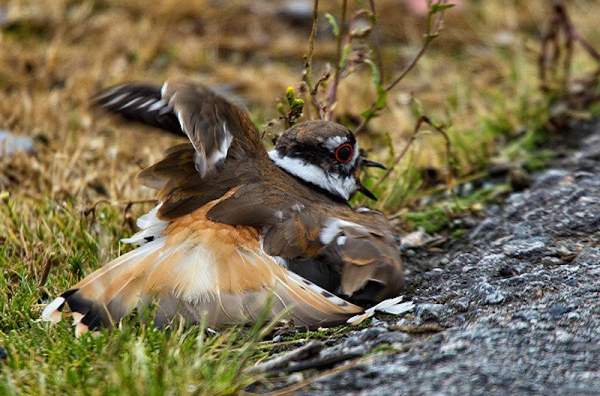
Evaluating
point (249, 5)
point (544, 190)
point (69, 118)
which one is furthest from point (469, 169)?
point (249, 5)

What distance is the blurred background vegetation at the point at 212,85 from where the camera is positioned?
13.1ft

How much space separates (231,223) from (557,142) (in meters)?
3.09

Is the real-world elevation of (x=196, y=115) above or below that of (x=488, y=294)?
above

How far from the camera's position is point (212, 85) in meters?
7.49

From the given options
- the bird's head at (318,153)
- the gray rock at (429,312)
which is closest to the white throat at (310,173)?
the bird's head at (318,153)

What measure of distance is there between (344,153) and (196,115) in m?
1.00

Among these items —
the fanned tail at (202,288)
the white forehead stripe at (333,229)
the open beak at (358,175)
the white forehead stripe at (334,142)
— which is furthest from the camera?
the open beak at (358,175)

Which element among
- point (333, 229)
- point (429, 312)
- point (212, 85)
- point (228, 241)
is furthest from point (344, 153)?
point (212, 85)

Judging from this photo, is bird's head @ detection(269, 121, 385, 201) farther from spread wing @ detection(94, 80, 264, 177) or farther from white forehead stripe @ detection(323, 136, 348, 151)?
spread wing @ detection(94, 80, 264, 177)

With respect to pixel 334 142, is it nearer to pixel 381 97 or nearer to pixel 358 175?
pixel 358 175

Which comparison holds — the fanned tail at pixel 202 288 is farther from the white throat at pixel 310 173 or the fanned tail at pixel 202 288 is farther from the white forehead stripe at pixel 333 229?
the white throat at pixel 310 173

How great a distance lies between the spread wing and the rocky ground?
0.91 meters

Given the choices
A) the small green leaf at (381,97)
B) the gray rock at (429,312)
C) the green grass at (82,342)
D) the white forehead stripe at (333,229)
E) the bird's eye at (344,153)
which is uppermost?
the small green leaf at (381,97)

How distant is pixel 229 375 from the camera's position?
265 centimetres
